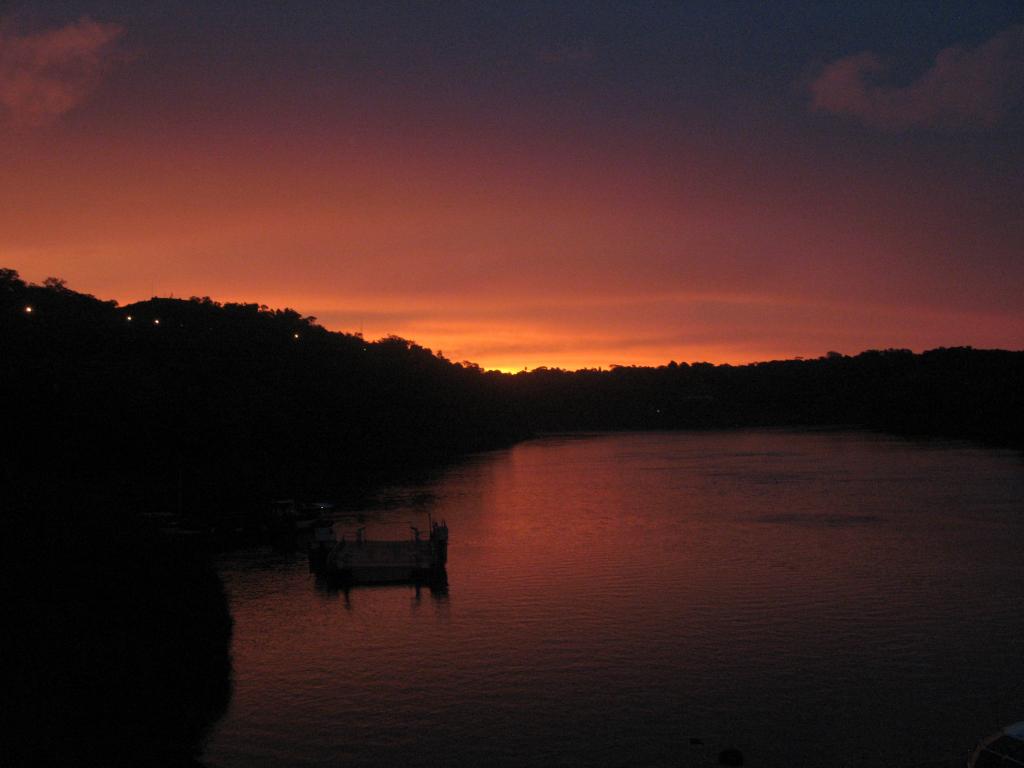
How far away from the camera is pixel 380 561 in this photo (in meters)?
→ 45.3

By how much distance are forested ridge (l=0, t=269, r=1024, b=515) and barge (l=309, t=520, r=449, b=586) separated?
12907 millimetres

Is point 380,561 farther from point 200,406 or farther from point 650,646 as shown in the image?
point 200,406

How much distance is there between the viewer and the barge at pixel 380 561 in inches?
1720

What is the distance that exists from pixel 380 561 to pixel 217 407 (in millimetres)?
55666

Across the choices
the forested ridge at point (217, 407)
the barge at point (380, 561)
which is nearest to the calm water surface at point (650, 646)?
the barge at point (380, 561)

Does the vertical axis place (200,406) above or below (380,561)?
above

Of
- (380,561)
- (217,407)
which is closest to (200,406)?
(217,407)

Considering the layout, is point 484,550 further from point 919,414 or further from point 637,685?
point 919,414

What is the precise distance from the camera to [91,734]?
20688mm

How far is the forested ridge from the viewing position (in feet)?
222

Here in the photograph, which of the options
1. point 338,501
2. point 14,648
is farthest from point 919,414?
point 14,648

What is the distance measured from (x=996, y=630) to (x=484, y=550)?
1116 inches

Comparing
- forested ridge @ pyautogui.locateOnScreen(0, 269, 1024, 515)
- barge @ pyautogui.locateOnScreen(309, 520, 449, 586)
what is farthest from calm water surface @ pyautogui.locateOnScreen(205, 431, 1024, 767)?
forested ridge @ pyautogui.locateOnScreen(0, 269, 1024, 515)

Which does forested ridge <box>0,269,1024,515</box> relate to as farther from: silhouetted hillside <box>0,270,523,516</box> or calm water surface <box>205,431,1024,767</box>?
calm water surface <box>205,431,1024,767</box>
